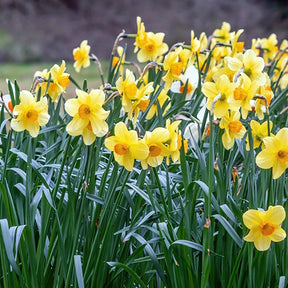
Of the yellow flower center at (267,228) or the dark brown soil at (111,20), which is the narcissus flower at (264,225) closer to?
the yellow flower center at (267,228)

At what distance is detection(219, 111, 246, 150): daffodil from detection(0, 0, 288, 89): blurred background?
302 inches

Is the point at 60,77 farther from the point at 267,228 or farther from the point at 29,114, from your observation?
the point at 267,228

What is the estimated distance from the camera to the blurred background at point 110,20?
30.9 feet

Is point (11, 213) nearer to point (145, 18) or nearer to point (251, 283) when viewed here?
point (251, 283)

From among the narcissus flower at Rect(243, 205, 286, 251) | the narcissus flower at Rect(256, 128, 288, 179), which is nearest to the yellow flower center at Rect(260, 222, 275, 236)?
the narcissus flower at Rect(243, 205, 286, 251)

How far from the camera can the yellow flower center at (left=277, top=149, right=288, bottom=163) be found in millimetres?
1451

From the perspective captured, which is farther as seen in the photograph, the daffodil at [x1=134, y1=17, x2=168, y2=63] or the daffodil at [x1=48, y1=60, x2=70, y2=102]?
the daffodil at [x1=134, y1=17, x2=168, y2=63]

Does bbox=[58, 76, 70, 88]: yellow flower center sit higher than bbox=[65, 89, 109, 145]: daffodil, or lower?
higher

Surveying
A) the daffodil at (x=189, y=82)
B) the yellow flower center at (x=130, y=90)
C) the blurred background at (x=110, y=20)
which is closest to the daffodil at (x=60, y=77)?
A: the yellow flower center at (x=130, y=90)

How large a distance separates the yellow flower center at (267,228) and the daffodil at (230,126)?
0.91 ft

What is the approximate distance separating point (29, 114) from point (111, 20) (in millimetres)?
8704

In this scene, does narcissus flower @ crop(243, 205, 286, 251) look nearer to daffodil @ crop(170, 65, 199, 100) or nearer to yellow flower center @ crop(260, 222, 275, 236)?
yellow flower center @ crop(260, 222, 275, 236)

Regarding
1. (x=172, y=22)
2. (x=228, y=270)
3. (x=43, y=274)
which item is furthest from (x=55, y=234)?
(x=172, y=22)

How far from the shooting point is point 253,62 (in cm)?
172
